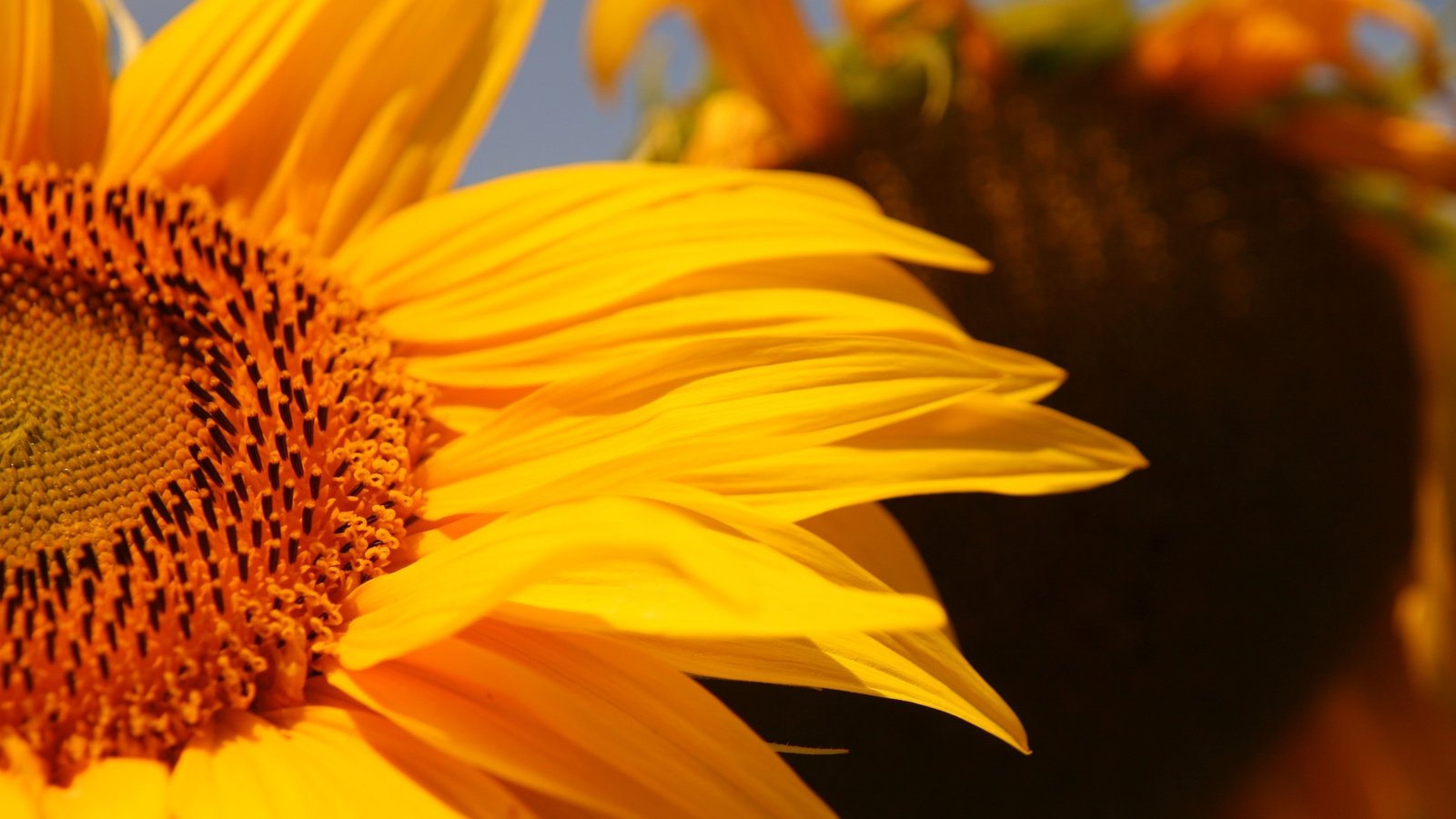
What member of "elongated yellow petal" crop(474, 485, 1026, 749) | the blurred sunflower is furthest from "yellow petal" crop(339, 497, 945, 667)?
the blurred sunflower

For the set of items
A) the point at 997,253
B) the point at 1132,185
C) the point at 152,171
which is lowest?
the point at 152,171

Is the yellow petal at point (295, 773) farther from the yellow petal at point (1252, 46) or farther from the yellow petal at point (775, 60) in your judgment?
the yellow petal at point (1252, 46)

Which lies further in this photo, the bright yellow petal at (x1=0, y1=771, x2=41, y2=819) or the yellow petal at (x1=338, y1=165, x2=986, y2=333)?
the yellow petal at (x1=338, y1=165, x2=986, y2=333)

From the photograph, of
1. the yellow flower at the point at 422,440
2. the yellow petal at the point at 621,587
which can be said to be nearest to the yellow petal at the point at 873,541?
the yellow flower at the point at 422,440

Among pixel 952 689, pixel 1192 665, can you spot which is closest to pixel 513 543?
pixel 952 689

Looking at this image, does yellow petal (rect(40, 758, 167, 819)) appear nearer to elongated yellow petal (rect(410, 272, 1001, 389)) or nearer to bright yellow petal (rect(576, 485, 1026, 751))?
bright yellow petal (rect(576, 485, 1026, 751))

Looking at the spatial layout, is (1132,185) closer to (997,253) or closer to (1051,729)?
(997,253)
